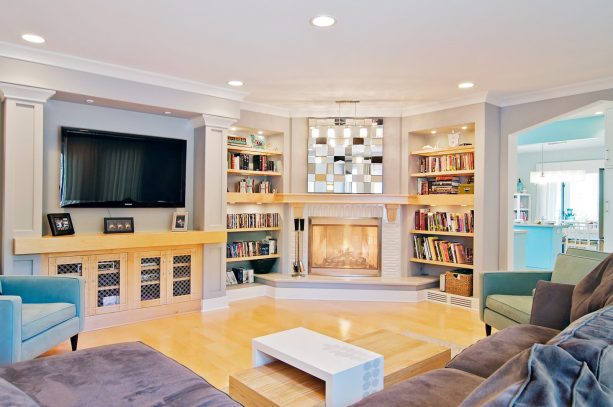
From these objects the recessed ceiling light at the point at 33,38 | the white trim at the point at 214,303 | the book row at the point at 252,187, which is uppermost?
the recessed ceiling light at the point at 33,38

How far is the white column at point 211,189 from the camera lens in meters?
4.79

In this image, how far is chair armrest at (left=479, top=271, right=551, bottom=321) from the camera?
11.8ft

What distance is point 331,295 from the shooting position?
17.7 ft

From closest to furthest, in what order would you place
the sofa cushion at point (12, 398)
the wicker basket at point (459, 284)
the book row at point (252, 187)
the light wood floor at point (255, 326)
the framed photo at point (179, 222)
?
the sofa cushion at point (12, 398)
the light wood floor at point (255, 326)
the framed photo at point (179, 222)
the wicker basket at point (459, 284)
the book row at point (252, 187)

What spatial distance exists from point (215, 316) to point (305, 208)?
1.96 meters

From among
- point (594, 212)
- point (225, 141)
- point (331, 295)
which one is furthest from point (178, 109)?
point (594, 212)

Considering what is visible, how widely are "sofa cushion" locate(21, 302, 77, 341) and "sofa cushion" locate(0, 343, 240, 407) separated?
104cm

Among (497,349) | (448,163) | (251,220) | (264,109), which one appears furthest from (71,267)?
(448,163)

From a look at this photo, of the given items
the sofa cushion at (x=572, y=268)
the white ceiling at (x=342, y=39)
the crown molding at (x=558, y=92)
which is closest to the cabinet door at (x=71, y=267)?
the white ceiling at (x=342, y=39)

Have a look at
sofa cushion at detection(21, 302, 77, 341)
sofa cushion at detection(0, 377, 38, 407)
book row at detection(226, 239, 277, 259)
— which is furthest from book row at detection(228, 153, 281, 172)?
sofa cushion at detection(0, 377, 38, 407)

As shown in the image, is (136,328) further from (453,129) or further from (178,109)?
(453,129)

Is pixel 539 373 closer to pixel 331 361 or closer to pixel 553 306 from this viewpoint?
pixel 331 361

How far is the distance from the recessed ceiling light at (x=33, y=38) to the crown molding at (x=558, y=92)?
184 inches

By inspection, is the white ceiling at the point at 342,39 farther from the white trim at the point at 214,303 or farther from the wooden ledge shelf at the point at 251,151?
the white trim at the point at 214,303
